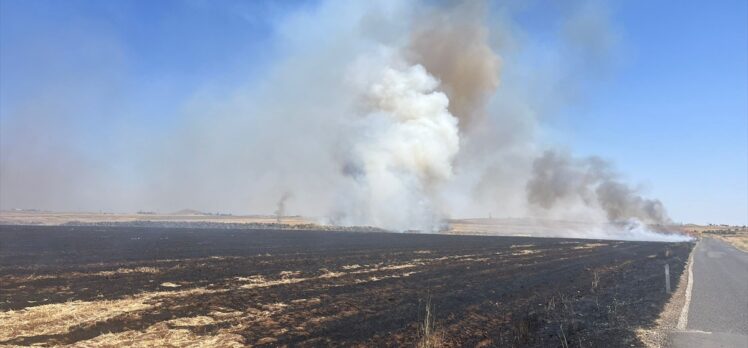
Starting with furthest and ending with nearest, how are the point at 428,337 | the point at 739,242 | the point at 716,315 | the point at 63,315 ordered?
the point at 739,242 < the point at 716,315 < the point at 63,315 < the point at 428,337

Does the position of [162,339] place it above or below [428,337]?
below

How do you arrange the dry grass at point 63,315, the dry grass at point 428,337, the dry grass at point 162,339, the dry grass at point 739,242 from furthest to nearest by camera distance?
the dry grass at point 739,242 → the dry grass at point 63,315 → the dry grass at point 428,337 → the dry grass at point 162,339

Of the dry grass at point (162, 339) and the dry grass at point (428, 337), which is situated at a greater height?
the dry grass at point (428, 337)

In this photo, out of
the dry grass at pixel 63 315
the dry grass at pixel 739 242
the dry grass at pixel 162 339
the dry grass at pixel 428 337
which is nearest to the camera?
the dry grass at pixel 162 339

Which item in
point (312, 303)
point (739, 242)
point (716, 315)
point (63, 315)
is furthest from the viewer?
point (739, 242)

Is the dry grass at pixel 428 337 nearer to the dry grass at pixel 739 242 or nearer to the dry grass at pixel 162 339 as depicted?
the dry grass at pixel 162 339

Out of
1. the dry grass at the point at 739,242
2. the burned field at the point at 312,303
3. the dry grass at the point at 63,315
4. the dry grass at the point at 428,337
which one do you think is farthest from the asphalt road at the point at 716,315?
the dry grass at the point at 739,242

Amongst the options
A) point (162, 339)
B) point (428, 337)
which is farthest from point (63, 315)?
point (428, 337)

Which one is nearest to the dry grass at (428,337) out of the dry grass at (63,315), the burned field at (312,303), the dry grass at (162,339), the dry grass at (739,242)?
the burned field at (312,303)

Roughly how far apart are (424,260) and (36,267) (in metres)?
18.9

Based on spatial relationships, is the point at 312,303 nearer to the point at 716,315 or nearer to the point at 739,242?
the point at 716,315

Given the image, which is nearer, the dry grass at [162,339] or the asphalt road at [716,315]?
the dry grass at [162,339]

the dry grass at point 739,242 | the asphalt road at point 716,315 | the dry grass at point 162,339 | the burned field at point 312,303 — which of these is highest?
the dry grass at point 739,242

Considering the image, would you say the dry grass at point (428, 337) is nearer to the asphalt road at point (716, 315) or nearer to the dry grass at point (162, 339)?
the dry grass at point (162, 339)
